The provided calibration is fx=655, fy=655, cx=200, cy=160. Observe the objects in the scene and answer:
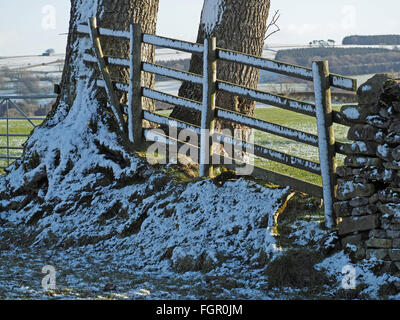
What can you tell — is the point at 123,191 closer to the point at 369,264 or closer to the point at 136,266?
the point at 136,266

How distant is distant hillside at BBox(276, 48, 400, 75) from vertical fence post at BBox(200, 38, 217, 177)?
4064 cm

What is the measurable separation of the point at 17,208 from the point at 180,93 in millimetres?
2912

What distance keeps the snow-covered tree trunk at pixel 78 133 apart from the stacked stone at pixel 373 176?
3521 millimetres

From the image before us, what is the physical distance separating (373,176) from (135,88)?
381 centimetres

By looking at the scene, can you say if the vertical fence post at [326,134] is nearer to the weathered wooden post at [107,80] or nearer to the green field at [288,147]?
the weathered wooden post at [107,80]

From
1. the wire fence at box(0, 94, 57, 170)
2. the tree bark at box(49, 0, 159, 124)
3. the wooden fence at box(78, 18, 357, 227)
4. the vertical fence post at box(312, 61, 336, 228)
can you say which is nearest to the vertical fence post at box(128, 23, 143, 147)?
the wooden fence at box(78, 18, 357, 227)

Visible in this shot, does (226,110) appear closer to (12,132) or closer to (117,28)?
(117,28)

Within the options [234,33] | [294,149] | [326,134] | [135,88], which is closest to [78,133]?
[135,88]

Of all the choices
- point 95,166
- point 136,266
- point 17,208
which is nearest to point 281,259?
point 136,266

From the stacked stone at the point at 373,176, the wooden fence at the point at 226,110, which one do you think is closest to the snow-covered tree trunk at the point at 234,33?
the wooden fence at the point at 226,110

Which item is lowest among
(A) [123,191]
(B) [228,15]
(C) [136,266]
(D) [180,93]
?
(C) [136,266]

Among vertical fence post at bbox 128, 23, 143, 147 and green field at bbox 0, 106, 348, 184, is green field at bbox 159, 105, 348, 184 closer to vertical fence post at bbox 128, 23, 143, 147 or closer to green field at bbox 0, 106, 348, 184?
green field at bbox 0, 106, 348, 184

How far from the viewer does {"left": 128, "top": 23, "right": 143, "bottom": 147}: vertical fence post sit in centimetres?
874

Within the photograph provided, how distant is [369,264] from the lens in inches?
245
